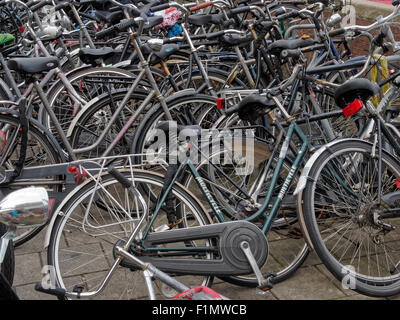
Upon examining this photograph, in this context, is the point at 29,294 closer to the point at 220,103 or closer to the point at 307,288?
the point at 307,288

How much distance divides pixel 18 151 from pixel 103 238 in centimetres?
116

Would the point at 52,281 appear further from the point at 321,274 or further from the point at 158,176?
the point at 321,274

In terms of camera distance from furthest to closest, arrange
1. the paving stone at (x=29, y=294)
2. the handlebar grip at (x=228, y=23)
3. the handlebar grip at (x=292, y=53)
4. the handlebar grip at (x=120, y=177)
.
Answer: the handlebar grip at (x=228, y=23), the handlebar grip at (x=292, y=53), the paving stone at (x=29, y=294), the handlebar grip at (x=120, y=177)

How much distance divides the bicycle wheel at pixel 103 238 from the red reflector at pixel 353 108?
116 cm

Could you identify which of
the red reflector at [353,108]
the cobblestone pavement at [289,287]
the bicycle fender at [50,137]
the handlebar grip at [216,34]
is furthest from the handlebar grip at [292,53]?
the bicycle fender at [50,137]

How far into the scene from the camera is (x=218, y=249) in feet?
10.8

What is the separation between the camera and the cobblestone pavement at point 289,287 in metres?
3.55

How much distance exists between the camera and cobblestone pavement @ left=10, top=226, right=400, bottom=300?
3.55 meters

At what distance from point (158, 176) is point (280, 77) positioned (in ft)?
7.31

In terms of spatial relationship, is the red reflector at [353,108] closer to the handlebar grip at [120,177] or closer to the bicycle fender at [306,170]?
the bicycle fender at [306,170]

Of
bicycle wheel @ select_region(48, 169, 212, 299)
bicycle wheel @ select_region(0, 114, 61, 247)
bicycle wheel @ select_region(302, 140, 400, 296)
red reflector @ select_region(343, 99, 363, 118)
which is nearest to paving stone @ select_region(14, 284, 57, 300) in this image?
bicycle wheel @ select_region(48, 169, 212, 299)

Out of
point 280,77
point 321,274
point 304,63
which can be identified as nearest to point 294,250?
point 321,274

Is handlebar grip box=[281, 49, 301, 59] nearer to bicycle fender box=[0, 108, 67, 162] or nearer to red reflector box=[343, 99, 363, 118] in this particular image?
red reflector box=[343, 99, 363, 118]
